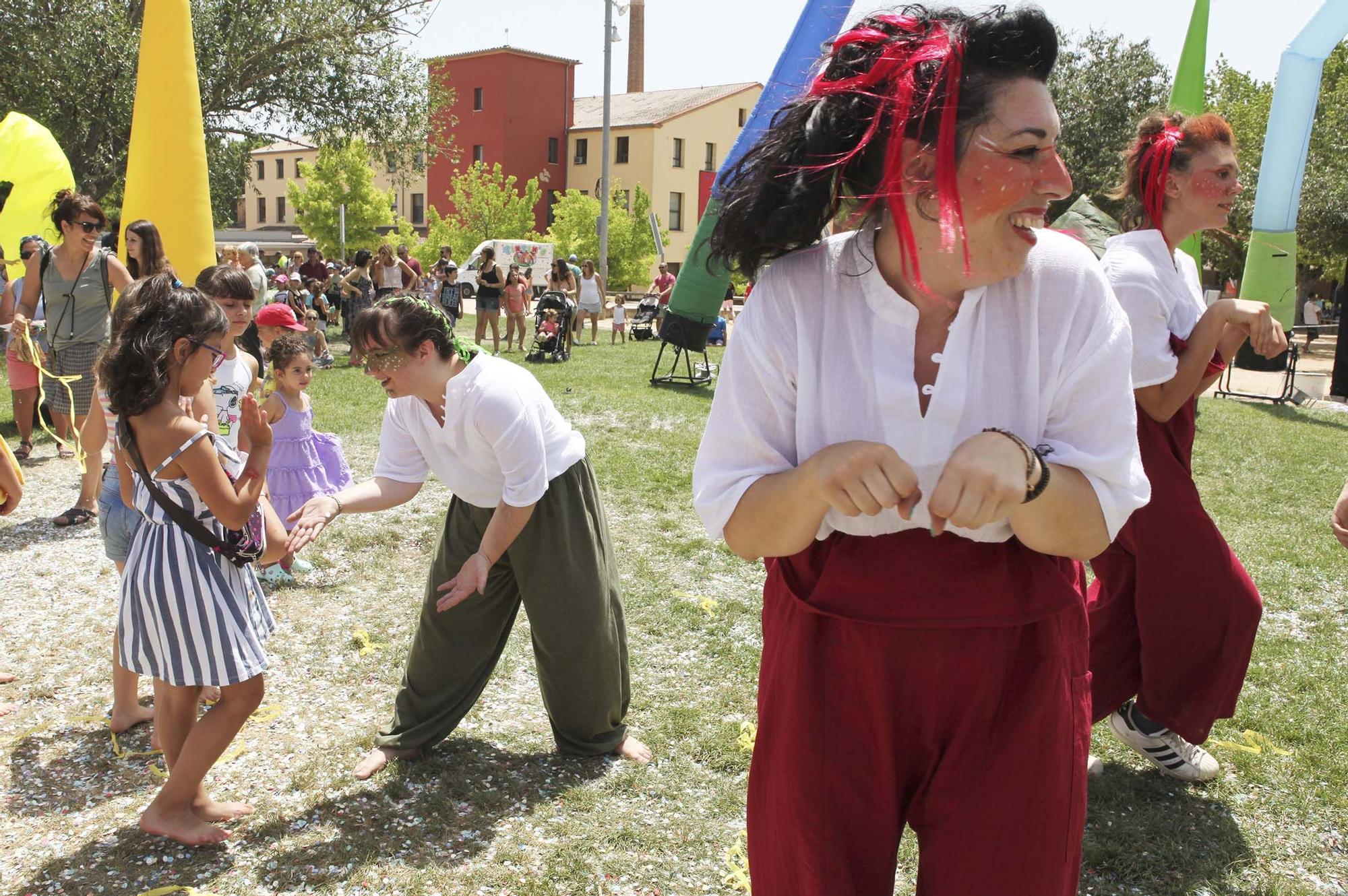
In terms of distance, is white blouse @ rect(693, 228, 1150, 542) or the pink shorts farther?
the pink shorts

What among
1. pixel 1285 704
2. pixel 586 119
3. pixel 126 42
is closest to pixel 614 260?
pixel 586 119

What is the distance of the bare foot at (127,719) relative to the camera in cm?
384

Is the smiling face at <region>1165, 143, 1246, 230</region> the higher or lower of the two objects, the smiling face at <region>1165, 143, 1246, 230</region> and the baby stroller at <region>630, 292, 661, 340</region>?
the higher

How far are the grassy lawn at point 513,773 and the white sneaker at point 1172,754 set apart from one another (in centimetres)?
6

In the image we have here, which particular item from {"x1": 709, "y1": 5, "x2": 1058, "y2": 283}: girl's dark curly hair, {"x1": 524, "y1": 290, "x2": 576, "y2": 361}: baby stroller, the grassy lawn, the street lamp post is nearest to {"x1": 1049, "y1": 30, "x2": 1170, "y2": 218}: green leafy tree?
the street lamp post

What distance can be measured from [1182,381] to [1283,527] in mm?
5370

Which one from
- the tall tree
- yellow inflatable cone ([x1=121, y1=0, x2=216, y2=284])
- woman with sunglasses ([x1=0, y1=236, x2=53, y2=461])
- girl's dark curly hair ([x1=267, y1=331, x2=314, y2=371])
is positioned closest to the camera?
girl's dark curly hair ([x1=267, y1=331, x2=314, y2=371])

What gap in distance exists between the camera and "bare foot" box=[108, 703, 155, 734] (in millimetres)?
3840

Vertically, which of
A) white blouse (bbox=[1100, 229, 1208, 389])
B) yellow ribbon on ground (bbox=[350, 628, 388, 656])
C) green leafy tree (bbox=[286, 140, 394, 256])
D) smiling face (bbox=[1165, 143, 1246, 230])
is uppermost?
green leafy tree (bbox=[286, 140, 394, 256])

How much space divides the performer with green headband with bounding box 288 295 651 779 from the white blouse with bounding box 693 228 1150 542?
5.64 ft

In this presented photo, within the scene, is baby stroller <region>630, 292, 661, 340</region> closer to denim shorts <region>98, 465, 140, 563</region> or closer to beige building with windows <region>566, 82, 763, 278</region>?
denim shorts <region>98, 465, 140, 563</region>

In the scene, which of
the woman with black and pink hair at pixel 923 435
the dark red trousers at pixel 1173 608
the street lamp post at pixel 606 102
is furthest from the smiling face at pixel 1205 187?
the street lamp post at pixel 606 102

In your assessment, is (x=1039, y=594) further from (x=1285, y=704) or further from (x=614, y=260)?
(x=614, y=260)

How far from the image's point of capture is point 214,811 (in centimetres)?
320
